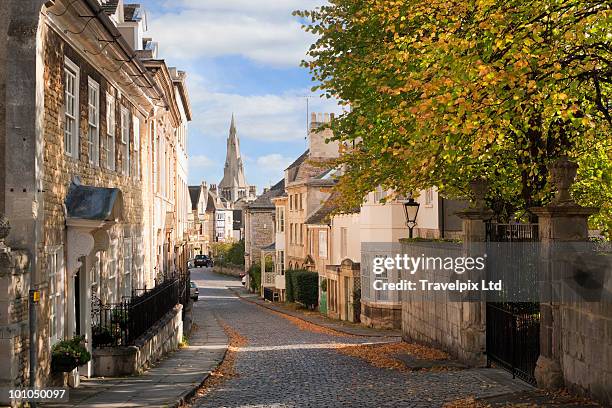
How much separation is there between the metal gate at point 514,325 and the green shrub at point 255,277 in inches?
2356

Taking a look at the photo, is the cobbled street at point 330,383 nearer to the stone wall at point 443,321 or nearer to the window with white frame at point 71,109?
the stone wall at point 443,321

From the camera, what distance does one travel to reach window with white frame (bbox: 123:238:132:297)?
823 inches

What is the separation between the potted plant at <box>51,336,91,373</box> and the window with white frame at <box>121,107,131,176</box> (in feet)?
26.4

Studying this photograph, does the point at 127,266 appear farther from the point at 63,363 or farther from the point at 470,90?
the point at 470,90

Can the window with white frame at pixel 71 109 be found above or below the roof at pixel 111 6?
below

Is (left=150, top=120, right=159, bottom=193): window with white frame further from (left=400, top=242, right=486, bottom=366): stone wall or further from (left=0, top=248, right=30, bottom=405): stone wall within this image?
(left=0, top=248, right=30, bottom=405): stone wall

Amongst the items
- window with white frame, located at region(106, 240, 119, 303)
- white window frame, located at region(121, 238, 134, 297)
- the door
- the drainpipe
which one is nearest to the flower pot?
the drainpipe

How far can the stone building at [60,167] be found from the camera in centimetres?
1163

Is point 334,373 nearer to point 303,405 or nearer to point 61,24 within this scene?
point 303,405

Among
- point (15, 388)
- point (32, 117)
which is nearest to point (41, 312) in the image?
point (15, 388)

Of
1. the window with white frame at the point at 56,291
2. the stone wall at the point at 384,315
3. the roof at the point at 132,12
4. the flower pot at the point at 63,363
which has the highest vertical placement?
the roof at the point at 132,12

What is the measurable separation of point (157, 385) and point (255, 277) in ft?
199

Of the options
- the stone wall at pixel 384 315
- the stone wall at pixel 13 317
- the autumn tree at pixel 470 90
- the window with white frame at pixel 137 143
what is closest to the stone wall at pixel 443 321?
the autumn tree at pixel 470 90

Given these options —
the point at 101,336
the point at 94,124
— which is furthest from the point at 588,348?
the point at 94,124
